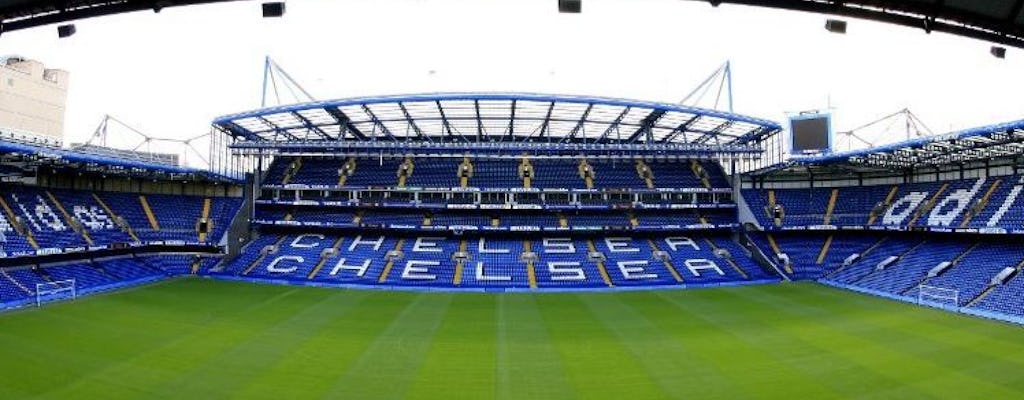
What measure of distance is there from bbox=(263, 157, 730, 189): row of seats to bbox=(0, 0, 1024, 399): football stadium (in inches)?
9.1

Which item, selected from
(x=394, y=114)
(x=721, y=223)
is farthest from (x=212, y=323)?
(x=721, y=223)

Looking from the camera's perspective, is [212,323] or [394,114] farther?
[394,114]

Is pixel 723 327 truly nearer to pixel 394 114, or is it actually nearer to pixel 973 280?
pixel 973 280

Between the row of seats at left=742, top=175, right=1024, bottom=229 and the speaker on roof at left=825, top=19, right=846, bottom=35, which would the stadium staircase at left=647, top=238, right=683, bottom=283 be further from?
the speaker on roof at left=825, top=19, right=846, bottom=35

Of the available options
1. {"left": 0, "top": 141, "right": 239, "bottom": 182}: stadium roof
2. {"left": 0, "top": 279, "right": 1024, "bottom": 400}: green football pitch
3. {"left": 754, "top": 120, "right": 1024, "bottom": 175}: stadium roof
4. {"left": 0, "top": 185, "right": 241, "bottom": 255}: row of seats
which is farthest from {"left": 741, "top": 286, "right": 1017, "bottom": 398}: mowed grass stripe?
{"left": 0, "top": 185, "right": 241, "bottom": 255}: row of seats

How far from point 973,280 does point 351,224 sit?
37.9 meters

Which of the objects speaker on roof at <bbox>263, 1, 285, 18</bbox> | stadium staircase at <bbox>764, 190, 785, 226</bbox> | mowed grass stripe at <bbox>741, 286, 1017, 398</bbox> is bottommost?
mowed grass stripe at <bbox>741, 286, 1017, 398</bbox>

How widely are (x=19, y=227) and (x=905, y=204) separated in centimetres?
5476

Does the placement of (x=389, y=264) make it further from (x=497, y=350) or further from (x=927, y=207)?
(x=927, y=207)

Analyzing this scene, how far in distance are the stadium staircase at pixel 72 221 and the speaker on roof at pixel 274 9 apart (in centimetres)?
3384

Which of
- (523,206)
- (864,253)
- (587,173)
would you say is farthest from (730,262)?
(523,206)

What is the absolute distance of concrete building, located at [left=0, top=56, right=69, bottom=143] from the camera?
42344 millimetres

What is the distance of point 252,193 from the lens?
133ft

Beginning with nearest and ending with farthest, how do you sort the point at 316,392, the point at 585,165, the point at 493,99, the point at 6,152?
the point at 316,392 → the point at 6,152 → the point at 493,99 → the point at 585,165
